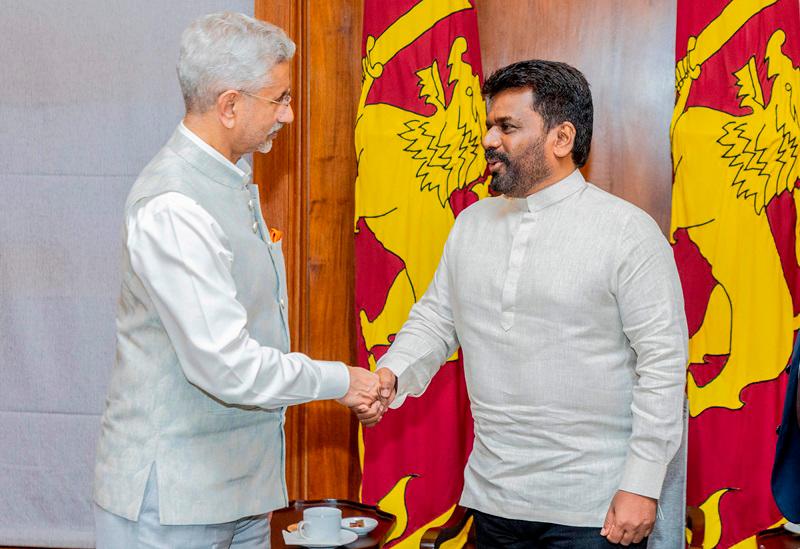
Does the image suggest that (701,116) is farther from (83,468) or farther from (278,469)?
(83,468)

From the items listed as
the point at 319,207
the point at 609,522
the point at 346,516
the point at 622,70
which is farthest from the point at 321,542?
the point at 622,70

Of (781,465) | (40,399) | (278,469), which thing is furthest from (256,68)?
(40,399)

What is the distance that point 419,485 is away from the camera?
2619mm

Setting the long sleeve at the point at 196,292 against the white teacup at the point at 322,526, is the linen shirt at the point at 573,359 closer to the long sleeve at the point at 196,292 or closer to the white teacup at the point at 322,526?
the white teacup at the point at 322,526

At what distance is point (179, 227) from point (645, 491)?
0.99 m

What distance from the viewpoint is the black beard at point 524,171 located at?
77.9 inches

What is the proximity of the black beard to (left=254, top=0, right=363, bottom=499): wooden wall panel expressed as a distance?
3.40 feet

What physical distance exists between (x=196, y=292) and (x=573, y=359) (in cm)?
78

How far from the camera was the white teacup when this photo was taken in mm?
2256

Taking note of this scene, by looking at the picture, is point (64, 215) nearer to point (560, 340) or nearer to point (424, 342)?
point (424, 342)

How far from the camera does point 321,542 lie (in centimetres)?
225

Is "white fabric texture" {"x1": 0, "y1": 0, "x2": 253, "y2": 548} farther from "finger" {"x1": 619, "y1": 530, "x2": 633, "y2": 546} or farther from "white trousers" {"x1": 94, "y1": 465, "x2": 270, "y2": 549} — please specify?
"finger" {"x1": 619, "y1": 530, "x2": 633, "y2": 546}

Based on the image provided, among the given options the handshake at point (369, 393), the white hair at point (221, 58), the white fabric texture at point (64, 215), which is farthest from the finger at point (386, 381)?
the white fabric texture at point (64, 215)

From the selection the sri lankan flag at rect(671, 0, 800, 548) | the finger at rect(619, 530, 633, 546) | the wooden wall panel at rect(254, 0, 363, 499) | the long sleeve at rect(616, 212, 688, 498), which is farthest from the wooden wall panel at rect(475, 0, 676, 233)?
the finger at rect(619, 530, 633, 546)
